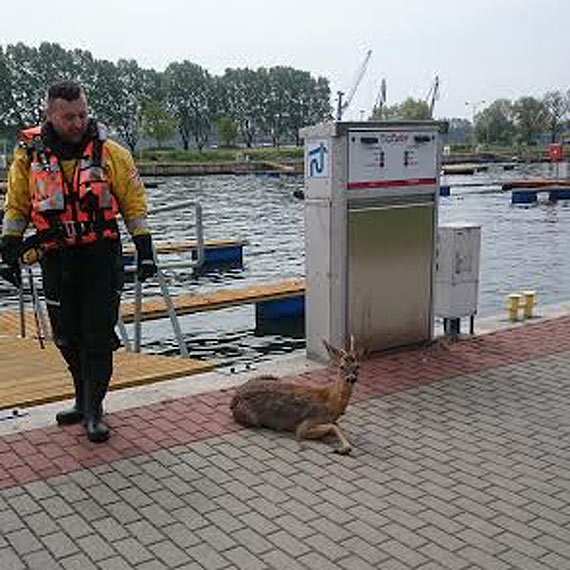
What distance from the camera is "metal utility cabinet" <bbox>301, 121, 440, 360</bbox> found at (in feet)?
21.0

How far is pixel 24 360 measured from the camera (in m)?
7.38

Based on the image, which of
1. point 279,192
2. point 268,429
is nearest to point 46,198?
point 268,429

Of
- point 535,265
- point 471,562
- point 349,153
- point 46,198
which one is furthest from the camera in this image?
point 535,265

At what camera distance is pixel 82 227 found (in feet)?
14.9

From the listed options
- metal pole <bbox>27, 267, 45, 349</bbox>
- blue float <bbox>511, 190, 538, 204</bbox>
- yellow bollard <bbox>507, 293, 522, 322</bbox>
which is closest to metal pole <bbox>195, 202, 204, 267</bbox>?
metal pole <bbox>27, 267, 45, 349</bbox>

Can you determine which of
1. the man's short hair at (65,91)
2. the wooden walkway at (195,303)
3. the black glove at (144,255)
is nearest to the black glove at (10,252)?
the black glove at (144,255)

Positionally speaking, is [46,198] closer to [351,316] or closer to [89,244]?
[89,244]

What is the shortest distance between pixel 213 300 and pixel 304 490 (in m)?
8.23

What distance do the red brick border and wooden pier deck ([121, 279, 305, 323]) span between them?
5.36 meters

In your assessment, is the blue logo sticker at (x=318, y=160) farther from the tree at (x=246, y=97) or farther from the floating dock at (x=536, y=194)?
the tree at (x=246, y=97)

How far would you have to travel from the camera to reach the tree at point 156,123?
333ft

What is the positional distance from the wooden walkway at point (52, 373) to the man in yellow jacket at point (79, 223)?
2.84 ft

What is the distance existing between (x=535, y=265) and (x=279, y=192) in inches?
1196

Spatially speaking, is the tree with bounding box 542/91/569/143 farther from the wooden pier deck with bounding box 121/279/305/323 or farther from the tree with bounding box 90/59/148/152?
the wooden pier deck with bounding box 121/279/305/323
